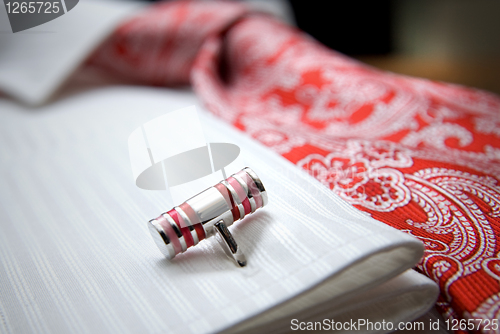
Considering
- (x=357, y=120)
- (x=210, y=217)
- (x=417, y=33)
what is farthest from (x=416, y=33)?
(x=210, y=217)

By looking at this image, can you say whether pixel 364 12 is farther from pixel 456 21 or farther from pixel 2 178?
pixel 2 178

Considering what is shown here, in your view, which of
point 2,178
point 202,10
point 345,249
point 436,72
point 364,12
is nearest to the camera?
point 345,249

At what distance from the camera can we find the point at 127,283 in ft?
0.84

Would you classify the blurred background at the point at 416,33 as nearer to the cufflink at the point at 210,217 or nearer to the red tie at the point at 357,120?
the red tie at the point at 357,120

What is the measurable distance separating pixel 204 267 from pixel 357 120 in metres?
0.33

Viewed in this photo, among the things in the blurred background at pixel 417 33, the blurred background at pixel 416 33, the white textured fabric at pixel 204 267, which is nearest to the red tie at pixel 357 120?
the white textured fabric at pixel 204 267

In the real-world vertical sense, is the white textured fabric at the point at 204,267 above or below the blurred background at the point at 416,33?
above

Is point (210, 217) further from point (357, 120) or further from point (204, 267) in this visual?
point (357, 120)

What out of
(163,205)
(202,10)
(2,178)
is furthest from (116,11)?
(163,205)

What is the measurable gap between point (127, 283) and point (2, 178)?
276 millimetres

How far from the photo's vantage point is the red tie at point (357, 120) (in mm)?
283

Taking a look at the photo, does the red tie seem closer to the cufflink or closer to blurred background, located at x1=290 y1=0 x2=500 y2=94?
the cufflink

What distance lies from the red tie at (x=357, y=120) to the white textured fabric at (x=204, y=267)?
0.04 m

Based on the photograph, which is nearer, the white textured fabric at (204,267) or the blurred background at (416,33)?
the white textured fabric at (204,267)
